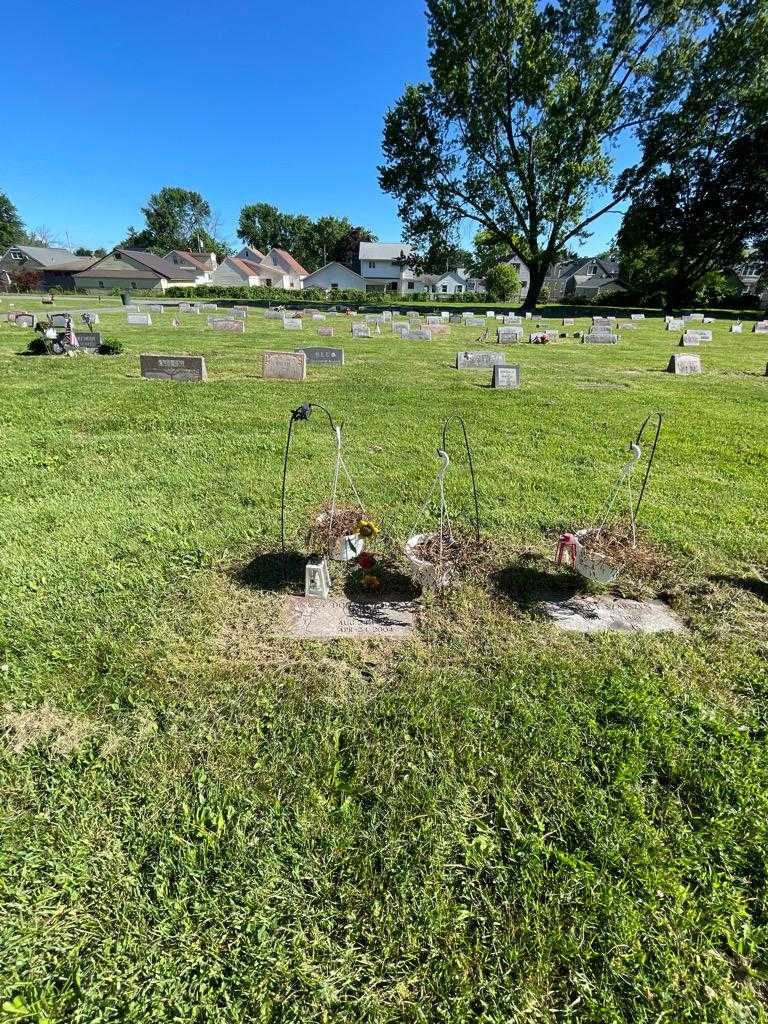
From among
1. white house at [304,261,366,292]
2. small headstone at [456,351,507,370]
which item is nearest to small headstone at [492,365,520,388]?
small headstone at [456,351,507,370]

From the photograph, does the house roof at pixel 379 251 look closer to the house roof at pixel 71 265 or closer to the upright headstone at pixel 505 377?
the house roof at pixel 71 265

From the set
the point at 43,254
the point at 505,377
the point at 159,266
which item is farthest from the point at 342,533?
the point at 43,254

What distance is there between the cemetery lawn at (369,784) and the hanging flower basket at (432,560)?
0.25 meters

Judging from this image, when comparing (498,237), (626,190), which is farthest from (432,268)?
(626,190)

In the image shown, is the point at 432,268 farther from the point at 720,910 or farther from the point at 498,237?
the point at 720,910

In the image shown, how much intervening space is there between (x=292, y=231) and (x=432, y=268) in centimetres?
6727

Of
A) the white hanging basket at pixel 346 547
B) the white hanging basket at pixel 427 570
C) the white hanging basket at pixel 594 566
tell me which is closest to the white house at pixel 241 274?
the white hanging basket at pixel 346 547

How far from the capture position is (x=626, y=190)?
3497cm

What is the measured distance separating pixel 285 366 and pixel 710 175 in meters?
42.0

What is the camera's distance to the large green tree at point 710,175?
2825 cm

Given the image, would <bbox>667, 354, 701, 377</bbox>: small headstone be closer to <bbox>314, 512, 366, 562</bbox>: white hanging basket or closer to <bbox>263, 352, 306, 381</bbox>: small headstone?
<bbox>263, 352, 306, 381</bbox>: small headstone

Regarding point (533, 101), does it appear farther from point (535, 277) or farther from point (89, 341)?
point (89, 341)

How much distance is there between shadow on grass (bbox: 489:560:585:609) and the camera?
11.8ft

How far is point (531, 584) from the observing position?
3.75 meters
